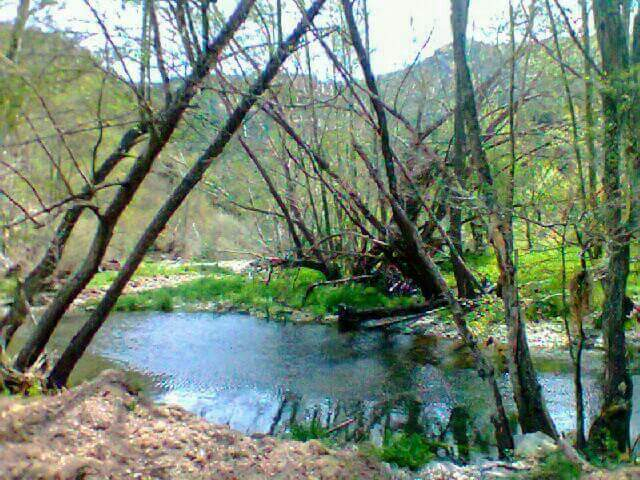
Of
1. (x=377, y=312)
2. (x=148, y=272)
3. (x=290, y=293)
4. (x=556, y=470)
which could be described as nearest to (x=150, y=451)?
(x=556, y=470)

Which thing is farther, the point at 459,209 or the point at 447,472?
the point at 459,209

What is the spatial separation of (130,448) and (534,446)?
9.26 feet

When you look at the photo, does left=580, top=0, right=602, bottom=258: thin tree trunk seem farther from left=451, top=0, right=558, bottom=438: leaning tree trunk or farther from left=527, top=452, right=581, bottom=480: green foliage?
left=527, top=452, right=581, bottom=480: green foliage

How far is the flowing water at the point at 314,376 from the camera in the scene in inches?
253

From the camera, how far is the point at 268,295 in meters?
14.1

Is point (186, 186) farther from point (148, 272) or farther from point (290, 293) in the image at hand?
point (148, 272)

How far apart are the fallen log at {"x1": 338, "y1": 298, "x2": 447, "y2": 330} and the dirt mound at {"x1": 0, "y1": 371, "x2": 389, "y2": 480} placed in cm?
651

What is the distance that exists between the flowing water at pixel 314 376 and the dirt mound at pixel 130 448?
6.37 feet

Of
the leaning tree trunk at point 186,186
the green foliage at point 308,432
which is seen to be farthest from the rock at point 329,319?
the leaning tree trunk at point 186,186

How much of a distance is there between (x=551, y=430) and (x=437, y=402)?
2066mm

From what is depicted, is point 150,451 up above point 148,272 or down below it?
above

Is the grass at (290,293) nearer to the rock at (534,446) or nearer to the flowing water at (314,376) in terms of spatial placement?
the flowing water at (314,376)

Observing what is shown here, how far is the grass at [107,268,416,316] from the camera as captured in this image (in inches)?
494

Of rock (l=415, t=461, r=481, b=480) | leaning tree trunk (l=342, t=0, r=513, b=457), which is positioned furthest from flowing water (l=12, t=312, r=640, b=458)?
rock (l=415, t=461, r=481, b=480)
